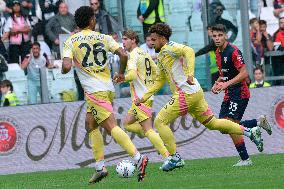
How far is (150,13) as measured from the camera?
18875 mm

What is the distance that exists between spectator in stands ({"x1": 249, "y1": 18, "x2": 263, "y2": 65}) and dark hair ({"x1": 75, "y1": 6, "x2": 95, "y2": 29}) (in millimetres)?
6078

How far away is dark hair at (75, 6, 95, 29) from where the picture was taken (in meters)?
12.9

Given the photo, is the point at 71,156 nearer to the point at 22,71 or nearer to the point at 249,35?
the point at 22,71

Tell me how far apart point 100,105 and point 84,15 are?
109cm

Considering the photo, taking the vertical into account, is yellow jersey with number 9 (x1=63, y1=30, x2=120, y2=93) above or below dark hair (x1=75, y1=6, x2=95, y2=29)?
below

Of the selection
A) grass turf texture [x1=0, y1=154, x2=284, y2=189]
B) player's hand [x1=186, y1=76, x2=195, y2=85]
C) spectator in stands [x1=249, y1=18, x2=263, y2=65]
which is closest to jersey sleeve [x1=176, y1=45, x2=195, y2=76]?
player's hand [x1=186, y1=76, x2=195, y2=85]

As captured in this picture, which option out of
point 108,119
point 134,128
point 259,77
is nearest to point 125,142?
point 108,119

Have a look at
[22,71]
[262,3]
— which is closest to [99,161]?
[22,71]

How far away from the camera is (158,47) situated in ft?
47.5

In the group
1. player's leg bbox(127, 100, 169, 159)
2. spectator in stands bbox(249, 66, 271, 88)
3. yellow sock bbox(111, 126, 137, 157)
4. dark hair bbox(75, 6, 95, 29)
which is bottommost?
player's leg bbox(127, 100, 169, 159)

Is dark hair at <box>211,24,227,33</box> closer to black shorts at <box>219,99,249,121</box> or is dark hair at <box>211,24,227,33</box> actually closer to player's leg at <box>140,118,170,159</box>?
black shorts at <box>219,99,249,121</box>

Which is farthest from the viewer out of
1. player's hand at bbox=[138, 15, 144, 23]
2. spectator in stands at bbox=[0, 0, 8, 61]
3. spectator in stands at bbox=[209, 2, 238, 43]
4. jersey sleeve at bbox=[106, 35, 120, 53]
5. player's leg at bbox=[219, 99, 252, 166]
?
spectator in stands at bbox=[0, 0, 8, 61]

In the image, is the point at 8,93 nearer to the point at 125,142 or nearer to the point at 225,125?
the point at 225,125

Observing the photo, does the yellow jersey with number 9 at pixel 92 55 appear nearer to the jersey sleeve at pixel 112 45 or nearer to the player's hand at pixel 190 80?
the jersey sleeve at pixel 112 45
